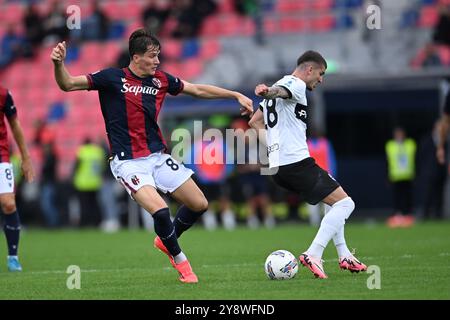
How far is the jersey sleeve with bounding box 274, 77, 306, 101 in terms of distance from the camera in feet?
33.5

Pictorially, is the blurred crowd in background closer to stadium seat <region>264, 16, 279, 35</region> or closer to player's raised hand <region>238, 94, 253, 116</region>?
stadium seat <region>264, 16, 279, 35</region>

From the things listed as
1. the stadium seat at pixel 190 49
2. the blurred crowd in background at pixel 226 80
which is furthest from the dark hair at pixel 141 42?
the stadium seat at pixel 190 49

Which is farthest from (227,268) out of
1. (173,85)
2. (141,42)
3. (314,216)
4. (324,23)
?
(324,23)

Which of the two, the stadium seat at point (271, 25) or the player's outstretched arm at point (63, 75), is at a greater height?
the stadium seat at point (271, 25)

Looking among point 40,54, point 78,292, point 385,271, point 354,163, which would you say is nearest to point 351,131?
point 354,163

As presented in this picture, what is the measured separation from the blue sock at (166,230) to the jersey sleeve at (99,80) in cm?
143

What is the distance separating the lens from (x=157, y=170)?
10266mm

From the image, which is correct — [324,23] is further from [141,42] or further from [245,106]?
[141,42]

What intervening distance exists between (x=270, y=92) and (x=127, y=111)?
1.47 meters

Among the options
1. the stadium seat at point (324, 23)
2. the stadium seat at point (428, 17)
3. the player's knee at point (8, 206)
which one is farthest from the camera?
the stadium seat at point (324, 23)

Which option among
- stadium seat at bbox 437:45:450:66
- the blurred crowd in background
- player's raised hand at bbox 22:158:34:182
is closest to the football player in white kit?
player's raised hand at bbox 22:158:34:182

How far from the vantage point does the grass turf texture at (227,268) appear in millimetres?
9039

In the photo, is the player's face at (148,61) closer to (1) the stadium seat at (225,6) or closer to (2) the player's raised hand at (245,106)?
(2) the player's raised hand at (245,106)

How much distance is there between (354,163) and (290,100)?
1370 cm
